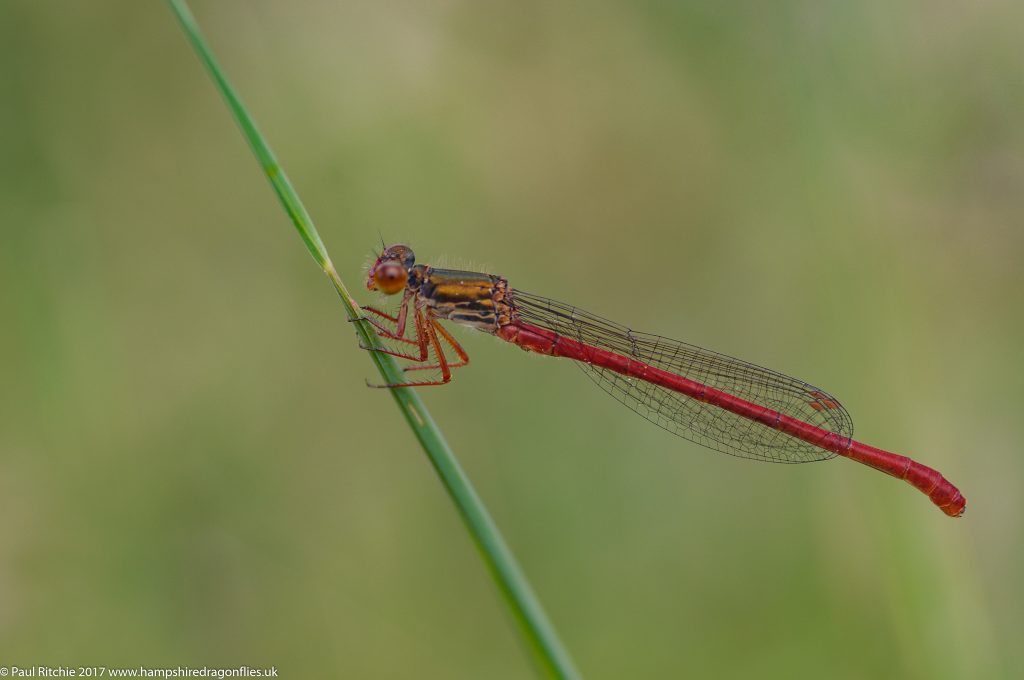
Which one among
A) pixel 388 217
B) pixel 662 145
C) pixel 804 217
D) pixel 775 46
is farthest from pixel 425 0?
pixel 804 217

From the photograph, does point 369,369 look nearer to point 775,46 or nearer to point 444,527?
point 444,527

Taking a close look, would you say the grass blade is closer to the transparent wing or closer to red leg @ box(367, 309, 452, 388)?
red leg @ box(367, 309, 452, 388)

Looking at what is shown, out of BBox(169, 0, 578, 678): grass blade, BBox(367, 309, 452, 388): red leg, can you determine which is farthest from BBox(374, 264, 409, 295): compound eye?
BBox(169, 0, 578, 678): grass blade

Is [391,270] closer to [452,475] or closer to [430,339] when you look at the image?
[430,339]

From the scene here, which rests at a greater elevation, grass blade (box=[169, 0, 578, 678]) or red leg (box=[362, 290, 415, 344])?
red leg (box=[362, 290, 415, 344])

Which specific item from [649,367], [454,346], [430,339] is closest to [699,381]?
[649,367]

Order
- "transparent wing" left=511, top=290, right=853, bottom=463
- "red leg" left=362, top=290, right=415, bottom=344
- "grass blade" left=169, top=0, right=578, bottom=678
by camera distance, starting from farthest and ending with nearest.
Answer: "transparent wing" left=511, top=290, right=853, bottom=463 < "red leg" left=362, top=290, right=415, bottom=344 < "grass blade" left=169, top=0, right=578, bottom=678
